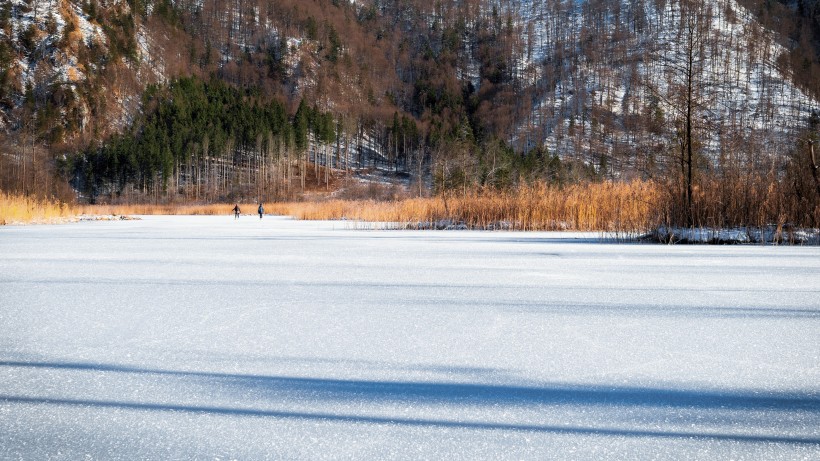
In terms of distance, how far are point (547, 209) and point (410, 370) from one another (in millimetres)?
11326

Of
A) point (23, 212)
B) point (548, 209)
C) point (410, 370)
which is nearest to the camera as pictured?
point (410, 370)

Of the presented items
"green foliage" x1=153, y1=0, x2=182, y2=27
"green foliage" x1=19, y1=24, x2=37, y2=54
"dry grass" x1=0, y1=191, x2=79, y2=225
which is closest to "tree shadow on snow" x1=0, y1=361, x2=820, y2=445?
"dry grass" x1=0, y1=191, x2=79, y2=225

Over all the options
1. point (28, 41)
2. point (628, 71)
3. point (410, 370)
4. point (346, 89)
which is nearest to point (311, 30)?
point (346, 89)

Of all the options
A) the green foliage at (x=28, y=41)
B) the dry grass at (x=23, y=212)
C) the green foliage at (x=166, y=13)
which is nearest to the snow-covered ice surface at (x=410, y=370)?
the dry grass at (x=23, y=212)

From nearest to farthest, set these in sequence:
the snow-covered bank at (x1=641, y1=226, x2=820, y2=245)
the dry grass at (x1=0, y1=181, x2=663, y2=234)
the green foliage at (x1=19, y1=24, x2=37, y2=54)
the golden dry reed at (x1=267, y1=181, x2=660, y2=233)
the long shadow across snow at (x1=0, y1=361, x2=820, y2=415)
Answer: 1. the long shadow across snow at (x1=0, y1=361, x2=820, y2=415)
2. the snow-covered bank at (x1=641, y1=226, x2=820, y2=245)
3. the dry grass at (x1=0, y1=181, x2=663, y2=234)
4. the golden dry reed at (x1=267, y1=181, x2=660, y2=233)
5. the green foliage at (x1=19, y1=24, x2=37, y2=54)

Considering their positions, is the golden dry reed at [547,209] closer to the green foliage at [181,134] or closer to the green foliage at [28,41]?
the green foliage at [181,134]

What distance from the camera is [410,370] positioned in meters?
1.84

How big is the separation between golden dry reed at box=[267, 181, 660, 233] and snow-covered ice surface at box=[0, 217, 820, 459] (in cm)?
725

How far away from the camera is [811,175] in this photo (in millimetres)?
8648

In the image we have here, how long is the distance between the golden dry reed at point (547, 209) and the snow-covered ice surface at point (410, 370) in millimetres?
7250

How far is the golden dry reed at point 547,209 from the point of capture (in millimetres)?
10939

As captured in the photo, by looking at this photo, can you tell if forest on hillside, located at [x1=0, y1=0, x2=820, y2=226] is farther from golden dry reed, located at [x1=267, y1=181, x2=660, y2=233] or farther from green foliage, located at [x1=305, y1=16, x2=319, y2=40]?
golden dry reed, located at [x1=267, y1=181, x2=660, y2=233]

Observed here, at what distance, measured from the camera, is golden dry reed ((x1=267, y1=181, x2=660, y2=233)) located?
35.9 feet

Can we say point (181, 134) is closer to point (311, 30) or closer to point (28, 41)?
point (28, 41)
